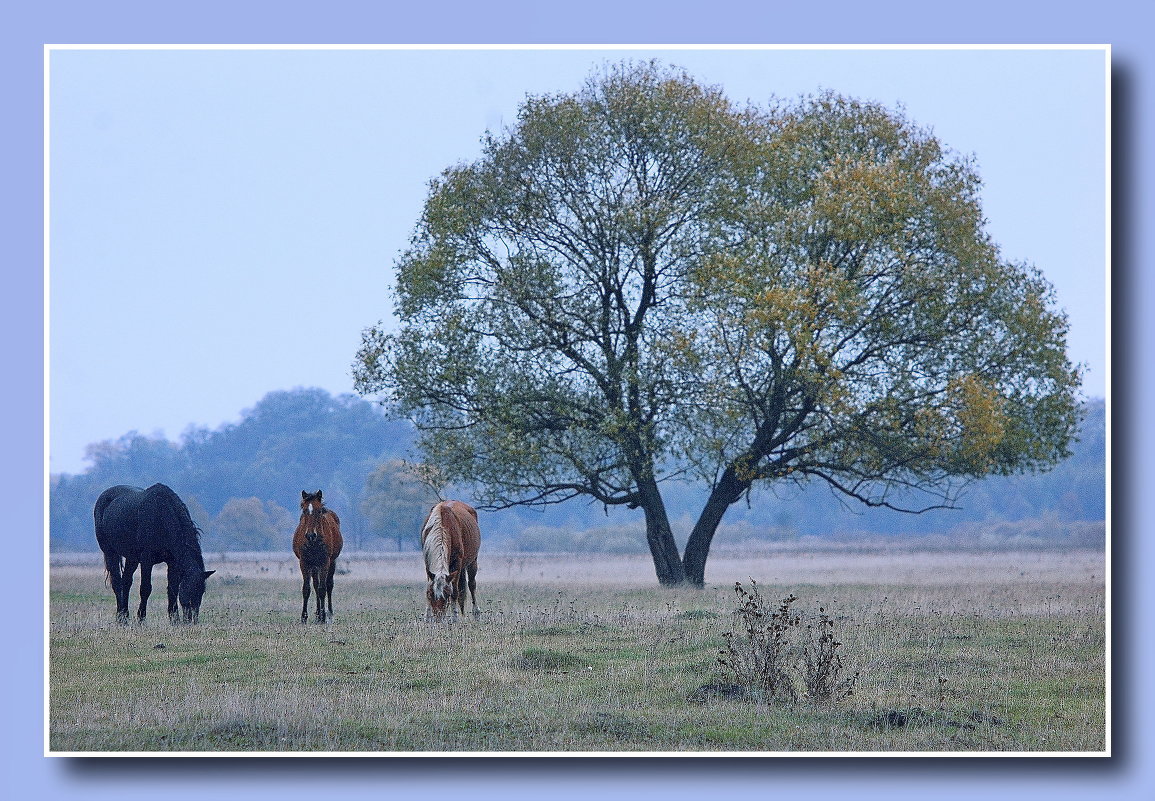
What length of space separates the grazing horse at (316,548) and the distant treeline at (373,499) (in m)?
6.58

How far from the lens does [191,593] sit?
18828mm

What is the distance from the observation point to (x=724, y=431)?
24.8 meters

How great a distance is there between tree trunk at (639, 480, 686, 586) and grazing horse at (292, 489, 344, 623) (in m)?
9.00

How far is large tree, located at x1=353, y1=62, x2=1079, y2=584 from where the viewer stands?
938 inches

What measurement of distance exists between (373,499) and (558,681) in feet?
174

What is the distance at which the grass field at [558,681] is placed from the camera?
11375mm

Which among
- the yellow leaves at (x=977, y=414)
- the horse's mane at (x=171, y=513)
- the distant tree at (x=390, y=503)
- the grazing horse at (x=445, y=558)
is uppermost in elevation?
the yellow leaves at (x=977, y=414)

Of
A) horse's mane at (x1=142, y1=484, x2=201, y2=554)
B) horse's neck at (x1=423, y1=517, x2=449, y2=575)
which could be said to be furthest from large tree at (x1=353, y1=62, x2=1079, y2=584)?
horse's mane at (x1=142, y1=484, x2=201, y2=554)

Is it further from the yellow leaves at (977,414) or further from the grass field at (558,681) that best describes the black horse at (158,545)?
the yellow leaves at (977,414)

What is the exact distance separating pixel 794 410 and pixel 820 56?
1219cm

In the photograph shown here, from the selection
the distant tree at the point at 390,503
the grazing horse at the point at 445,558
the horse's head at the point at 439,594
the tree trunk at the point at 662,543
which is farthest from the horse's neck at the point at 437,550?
the distant tree at the point at 390,503

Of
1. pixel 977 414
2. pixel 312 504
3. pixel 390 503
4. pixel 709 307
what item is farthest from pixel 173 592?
pixel 390 503

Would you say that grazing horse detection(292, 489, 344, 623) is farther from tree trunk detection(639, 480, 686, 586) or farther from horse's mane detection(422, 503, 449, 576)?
tree trunk detection(639, 480, 686, 586)
